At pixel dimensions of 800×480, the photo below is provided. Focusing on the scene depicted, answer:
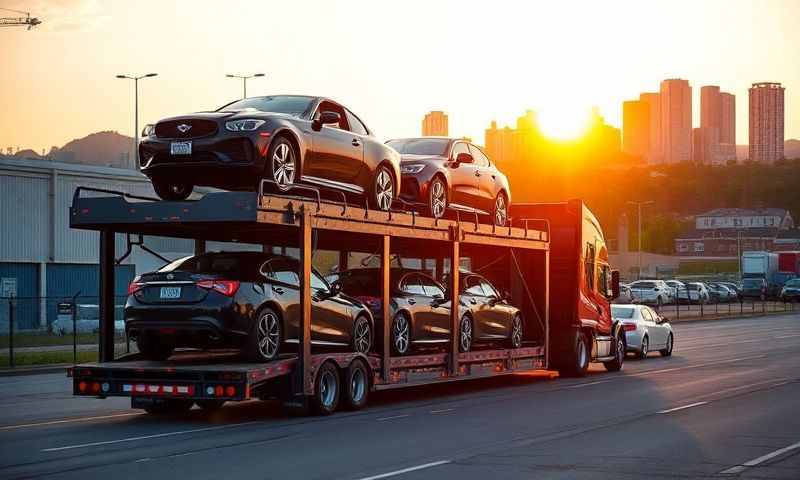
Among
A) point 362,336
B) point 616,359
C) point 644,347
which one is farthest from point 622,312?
point 362,336

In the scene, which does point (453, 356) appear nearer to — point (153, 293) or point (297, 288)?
point (297, 288)

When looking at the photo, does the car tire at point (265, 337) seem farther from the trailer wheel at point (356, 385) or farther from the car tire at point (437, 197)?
the car tire at point (437, 197)

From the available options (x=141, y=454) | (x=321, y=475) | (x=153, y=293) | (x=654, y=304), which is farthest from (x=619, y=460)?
(x=654, y=304)

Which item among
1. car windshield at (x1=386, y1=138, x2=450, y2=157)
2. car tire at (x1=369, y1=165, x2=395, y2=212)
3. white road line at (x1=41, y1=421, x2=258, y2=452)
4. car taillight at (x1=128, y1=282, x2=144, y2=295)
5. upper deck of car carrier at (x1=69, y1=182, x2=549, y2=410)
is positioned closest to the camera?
white road line at (x1=41, y1=421, x2=258, y2=452)

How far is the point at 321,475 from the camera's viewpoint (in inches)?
436

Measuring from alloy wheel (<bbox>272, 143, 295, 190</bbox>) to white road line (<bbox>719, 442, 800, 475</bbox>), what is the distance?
618 centimetres

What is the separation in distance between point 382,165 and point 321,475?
735 cm

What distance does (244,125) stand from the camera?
15000 millimetres

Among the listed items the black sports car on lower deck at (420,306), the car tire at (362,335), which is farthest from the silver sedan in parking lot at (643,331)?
the car tire at (362,335)

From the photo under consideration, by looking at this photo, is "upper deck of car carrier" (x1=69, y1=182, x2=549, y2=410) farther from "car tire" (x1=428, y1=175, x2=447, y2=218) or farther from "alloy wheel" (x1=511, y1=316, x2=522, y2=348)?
"alloy wheel" (x1=511, y1=316, x2=522, y2=348)

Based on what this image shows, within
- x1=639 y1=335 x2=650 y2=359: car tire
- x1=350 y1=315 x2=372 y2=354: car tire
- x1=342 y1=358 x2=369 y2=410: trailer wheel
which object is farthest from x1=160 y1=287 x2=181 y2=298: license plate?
x1=639 y1=335 x2=650 y2=359: car tire

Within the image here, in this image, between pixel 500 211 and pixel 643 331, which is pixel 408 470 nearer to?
pixel 500 211

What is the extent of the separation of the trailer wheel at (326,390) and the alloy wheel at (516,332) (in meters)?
6.15

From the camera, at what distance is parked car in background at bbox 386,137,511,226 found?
19234mm
